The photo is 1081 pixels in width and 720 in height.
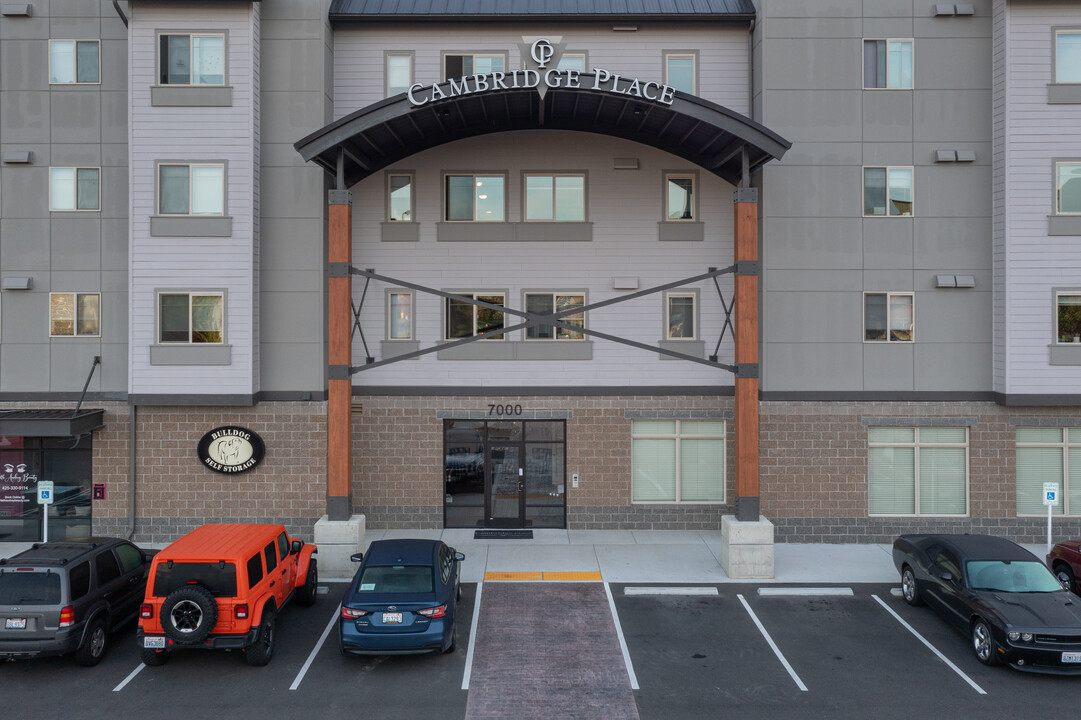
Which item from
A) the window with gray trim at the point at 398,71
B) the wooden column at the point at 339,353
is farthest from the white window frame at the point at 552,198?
the wooden column at the point at 339,353

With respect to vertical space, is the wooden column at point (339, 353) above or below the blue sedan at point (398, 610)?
above

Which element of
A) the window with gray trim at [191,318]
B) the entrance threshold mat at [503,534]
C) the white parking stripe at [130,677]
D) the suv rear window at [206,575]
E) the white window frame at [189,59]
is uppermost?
the white window frame at [189,59]

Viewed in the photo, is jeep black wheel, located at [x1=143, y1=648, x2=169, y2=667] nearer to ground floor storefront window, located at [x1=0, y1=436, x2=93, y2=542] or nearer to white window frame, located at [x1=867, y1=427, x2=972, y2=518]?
ground floor storefront window, located at [x1=0, y1=436, x2=93, y2=542]

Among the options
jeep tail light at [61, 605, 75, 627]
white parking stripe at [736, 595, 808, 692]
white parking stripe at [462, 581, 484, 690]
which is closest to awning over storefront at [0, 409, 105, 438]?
jeep tail light at [61, 605, 75, 627]

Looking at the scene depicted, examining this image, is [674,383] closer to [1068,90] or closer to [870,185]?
[870,185]

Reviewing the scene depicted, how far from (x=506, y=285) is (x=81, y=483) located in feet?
37.8

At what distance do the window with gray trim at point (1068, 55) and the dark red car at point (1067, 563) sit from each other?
35.3 feet

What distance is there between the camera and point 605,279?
1764 centimetres

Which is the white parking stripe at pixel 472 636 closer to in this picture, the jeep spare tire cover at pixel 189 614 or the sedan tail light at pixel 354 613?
the sedan tail light at pixel 354 613

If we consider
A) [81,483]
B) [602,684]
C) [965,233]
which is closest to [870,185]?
[965,233]

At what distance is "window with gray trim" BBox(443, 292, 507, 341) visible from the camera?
17.7 meters

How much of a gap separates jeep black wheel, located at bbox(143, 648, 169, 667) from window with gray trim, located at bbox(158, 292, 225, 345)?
7689 mm

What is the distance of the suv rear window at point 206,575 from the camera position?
33.4 feet

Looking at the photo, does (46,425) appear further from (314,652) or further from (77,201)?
(314,652)
